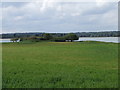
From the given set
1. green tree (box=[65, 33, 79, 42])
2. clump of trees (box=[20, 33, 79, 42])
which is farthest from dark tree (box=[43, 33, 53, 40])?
A: green tree (box=[65, 33, 79, 42])

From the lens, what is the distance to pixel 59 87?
6.21 metres

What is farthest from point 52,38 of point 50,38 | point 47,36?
point 47,36

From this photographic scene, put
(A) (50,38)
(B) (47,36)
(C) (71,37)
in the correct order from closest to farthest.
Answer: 1. (A) (50,38)
2. (B) (47,36)
3. (C) (71,37)

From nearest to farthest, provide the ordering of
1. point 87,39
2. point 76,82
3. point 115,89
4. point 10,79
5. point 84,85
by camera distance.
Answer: point 115,89
point 84,85
point 76,82
point 10,79
point 87,39

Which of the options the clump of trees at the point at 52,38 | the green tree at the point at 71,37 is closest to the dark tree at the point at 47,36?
the clump of trees at the point at 52,38

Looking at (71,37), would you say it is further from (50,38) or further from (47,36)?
(47,36)

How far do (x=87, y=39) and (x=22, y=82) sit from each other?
55.2m

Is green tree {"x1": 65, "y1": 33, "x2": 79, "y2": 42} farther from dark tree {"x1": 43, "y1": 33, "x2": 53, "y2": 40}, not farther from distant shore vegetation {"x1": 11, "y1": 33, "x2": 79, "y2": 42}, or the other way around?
dark tree {"x1": 43, "y1": 33, "x2": 53, "y2": 40}

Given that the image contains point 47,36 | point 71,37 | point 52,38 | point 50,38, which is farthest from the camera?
point 71,37

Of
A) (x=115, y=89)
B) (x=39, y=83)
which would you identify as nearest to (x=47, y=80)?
(x=39, y=83)

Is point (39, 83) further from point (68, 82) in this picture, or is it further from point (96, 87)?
point (96, 87)

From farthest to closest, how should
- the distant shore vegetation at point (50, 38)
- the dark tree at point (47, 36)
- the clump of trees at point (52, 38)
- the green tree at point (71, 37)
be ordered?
1. the green tree at point (71, 37)
2. the dark tree at point (47, 36)
3. the clump of trees at point (52, 38)
4. the distant shore vegetation at point (50, 38)

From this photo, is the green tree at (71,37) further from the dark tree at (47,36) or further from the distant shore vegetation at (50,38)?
the dark tree at (47,36)

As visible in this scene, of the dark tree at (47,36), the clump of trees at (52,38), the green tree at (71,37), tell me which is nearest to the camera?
the clump of trees at (52,38)
